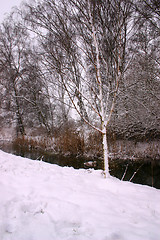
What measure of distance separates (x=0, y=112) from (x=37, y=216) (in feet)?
63.2

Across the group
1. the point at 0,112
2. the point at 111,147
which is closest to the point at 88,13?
the point at 111,147

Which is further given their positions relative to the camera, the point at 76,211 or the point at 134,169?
the point at 134,169

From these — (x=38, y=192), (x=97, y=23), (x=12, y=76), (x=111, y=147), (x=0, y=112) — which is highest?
(x=12, y=76)

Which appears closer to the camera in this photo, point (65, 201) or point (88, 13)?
point (65, 201)

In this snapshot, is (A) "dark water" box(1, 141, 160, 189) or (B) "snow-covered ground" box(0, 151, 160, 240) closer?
(B) "snow-covered ground" box(0, 151, 160, 240)

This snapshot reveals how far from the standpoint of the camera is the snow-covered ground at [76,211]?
4.47 ft

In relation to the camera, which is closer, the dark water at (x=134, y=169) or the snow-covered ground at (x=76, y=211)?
the snow-covered ground at (x=76, y=211)

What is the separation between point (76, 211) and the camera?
174 cm

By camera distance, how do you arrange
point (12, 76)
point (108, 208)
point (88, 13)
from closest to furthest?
1. point (108, 208)
2. point (88, 13)
3. point (12, 76)

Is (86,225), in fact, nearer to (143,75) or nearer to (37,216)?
(37,216)

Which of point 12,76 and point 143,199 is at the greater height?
point 12,76

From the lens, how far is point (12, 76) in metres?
14.2

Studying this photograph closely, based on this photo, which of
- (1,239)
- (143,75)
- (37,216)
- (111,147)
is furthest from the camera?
(111,147)

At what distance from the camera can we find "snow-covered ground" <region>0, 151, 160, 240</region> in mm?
1361
